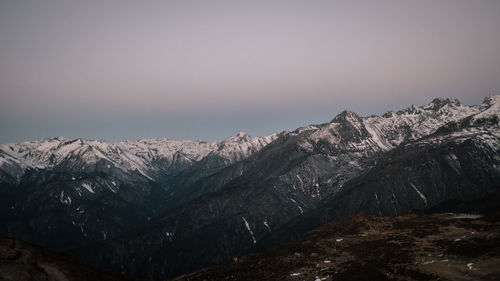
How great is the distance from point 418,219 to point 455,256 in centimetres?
6244

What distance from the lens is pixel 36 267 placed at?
7056 cm

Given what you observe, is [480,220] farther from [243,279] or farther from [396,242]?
[243,279]

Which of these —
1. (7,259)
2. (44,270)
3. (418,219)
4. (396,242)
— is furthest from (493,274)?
(7,259)

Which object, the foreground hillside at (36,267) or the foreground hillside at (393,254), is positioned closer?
the foreground hillside at (36,267)

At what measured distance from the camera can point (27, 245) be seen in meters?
79.6

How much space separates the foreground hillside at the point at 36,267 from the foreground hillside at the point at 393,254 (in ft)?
146

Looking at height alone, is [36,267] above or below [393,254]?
above

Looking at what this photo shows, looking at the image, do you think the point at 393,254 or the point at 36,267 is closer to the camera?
the point at 36,267

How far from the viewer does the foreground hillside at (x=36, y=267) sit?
6578 cm

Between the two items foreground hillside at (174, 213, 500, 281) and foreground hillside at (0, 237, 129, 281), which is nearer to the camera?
A: foreground hillside at (0, 237, 129, 281)

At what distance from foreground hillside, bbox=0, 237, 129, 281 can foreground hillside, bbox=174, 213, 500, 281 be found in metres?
44.4

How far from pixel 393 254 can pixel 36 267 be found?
8475 centimetres

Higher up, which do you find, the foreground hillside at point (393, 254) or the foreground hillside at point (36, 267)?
the foreground hillside at point (36, 267)

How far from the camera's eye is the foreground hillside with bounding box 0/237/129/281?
65775mm
